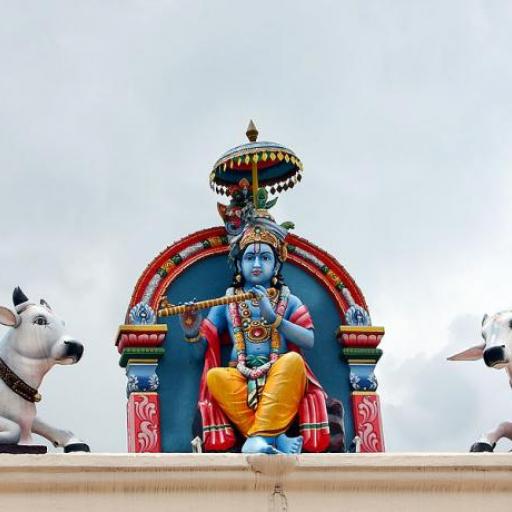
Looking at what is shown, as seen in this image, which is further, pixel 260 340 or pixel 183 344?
pixel 183 344

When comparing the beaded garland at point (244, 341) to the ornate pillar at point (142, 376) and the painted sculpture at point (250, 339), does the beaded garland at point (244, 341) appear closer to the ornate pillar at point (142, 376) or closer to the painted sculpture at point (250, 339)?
the painted sculpture at point (250, 339)

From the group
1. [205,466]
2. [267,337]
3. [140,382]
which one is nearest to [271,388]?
[267,337]

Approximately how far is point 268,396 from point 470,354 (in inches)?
45.9

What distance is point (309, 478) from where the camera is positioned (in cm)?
483

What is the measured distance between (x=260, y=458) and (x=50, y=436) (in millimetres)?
1270

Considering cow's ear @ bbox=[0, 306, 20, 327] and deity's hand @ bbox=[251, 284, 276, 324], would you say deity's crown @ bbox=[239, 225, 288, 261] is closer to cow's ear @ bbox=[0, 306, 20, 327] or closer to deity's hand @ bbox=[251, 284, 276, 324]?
deity's hand @ bbox=[251, 284, 276, 324]

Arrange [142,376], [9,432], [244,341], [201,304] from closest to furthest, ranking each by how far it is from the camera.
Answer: [9,432], [201,304], [244,341], [142,376]

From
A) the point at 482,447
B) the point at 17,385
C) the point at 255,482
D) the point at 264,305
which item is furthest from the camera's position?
the point at 264,305

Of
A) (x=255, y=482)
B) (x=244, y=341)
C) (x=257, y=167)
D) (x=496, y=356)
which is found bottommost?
(x=255, y=482)

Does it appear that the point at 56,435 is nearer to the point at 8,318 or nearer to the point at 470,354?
the point at 8,318

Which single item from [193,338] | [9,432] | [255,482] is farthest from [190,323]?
[255,482]

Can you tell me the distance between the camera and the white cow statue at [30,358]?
5.54 metres

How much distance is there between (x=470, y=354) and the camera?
615cm

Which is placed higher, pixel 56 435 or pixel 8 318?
pixel 8 318
